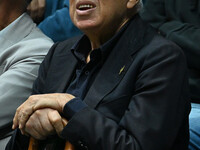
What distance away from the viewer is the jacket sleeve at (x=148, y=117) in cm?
140

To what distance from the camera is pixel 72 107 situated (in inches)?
58.4

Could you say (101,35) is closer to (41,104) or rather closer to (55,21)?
(41,104)

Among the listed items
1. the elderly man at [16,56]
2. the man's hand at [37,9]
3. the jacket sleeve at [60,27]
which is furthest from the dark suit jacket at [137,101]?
the man's hand at [37,9]

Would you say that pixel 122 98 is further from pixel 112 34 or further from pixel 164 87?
pixel 112 34

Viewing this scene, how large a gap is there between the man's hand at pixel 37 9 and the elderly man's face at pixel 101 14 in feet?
3.51

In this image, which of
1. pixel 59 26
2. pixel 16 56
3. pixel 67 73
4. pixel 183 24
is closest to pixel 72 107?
pixel 67 73

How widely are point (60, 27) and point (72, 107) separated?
3.80 ft

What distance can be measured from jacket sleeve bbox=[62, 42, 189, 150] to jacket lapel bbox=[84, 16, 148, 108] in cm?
9

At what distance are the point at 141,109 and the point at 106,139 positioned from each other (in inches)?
6.1

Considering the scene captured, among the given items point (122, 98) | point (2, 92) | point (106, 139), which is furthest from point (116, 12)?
point (2, 92)

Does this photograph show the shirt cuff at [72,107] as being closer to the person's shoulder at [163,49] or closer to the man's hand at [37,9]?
the person's shoulder at [163,49]

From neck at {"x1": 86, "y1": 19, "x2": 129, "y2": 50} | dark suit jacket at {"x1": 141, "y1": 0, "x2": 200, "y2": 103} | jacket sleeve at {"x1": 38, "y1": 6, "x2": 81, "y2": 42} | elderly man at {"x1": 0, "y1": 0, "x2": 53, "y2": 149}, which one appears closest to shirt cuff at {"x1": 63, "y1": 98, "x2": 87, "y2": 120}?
neck at {"x1": 86, "y1": 19, "x2": 129, "y2": 50}

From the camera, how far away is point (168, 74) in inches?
57.0

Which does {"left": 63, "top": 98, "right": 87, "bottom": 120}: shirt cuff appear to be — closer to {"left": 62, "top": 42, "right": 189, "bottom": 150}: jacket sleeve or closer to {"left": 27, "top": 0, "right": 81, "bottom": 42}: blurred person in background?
{"left": 62, "top": 42, "right": 189, "bottom": 150}: jacket sleeve
